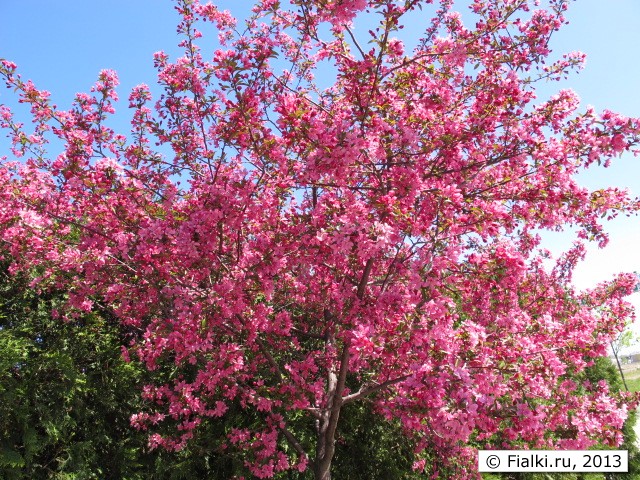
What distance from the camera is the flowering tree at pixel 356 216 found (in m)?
3.57

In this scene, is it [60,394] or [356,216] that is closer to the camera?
[356,216]

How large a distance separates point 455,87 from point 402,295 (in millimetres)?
2317

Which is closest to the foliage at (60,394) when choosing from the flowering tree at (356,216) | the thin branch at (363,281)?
the flowering tree at (356,216)

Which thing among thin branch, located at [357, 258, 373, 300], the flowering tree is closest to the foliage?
the flowering tree

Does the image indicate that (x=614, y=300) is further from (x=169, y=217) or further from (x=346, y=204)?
(x=169, y=217)

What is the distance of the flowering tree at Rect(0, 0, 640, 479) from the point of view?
3.57 metres

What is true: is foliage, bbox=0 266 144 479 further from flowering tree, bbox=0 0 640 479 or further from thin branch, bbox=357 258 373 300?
thin branch, bbox=357 258 373 300

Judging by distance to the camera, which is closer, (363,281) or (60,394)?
(363,281)

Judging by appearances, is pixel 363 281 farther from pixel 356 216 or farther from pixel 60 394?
pixel 60 394

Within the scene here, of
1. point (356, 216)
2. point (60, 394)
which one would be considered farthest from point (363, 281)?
point (60, 394)

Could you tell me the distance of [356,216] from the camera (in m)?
3.44

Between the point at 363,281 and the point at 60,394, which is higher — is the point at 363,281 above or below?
above

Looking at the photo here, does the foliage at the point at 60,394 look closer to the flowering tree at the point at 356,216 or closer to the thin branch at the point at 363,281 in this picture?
the flowering tree at the point at 356,216

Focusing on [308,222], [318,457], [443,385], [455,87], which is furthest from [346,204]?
[318,457]
